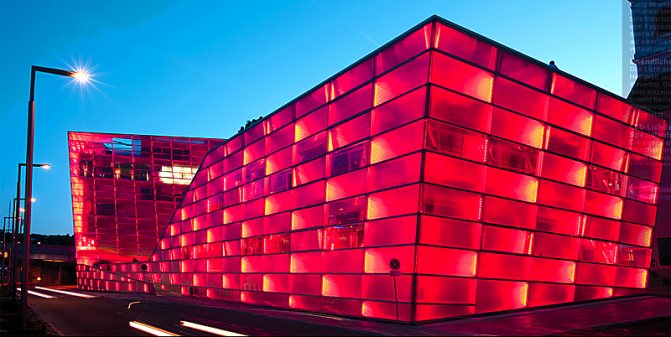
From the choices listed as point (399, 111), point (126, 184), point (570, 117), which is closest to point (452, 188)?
point (399, 111)

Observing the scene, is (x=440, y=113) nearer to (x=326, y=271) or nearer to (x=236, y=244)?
(x=326, y=271)

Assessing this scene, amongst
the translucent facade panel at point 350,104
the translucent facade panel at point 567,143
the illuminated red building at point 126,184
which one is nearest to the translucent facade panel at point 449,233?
the translucent facade panel at point 567,143

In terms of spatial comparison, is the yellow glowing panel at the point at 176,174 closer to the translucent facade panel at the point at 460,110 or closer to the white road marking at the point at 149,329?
the white road marking at the point at 149,329

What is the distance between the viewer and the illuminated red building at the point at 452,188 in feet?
81.8

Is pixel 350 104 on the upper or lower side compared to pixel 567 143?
upper

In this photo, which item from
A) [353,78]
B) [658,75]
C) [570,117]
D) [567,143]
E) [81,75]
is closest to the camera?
[81,75]

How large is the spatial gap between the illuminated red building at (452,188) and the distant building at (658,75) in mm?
7019

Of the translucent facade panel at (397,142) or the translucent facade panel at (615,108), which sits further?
the translucent facade panel at (615,108)

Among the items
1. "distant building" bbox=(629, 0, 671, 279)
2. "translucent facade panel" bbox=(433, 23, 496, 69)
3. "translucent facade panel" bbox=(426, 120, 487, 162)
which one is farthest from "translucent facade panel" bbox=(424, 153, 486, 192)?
"distant building" bbox=(629, 0, 671, 279)

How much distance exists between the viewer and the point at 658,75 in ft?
161

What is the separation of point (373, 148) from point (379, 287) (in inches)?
275

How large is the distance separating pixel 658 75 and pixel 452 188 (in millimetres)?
35352

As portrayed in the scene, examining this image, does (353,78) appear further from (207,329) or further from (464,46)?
(207,329)

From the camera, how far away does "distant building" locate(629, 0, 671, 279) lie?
4069cm
